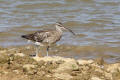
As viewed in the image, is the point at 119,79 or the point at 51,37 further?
the point at 51,37

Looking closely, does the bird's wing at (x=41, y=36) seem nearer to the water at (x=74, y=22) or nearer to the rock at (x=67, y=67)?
the water at (x=74, y=22)

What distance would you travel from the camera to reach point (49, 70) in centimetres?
801

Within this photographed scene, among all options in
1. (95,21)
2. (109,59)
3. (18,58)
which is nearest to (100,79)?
(18,58)

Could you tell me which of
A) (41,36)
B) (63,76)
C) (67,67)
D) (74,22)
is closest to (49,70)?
(67,67)

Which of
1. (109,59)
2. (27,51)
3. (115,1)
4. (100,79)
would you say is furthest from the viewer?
(115,1)

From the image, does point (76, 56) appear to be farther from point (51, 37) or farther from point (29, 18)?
point (29, 18)

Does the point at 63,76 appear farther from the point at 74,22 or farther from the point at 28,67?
the point at 74,22

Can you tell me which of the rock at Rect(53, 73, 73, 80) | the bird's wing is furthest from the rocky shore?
the bird's wing

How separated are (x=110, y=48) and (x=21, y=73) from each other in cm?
561

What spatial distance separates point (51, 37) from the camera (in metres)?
11.6

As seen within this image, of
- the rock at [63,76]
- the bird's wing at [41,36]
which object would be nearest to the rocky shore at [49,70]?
the rock at [63,76]

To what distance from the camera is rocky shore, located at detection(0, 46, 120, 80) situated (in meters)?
7.59

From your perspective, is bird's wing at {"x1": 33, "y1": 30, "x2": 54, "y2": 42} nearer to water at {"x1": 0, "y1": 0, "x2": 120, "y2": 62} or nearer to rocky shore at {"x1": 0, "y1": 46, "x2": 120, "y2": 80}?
water at {"x1": 0, "y1": 0, "x2": 120, "y2": 62}

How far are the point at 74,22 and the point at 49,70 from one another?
29.2 feet
